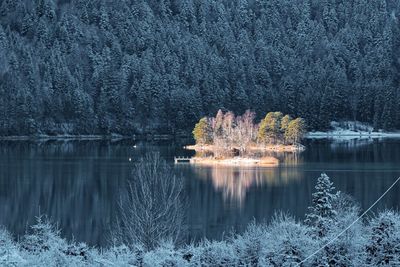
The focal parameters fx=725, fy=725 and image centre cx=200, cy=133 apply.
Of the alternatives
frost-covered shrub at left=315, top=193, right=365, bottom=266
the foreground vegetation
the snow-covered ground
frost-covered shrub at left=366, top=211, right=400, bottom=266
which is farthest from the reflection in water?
the snow-covered ground

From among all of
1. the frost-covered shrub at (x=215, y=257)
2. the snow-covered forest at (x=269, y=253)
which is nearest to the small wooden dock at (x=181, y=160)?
the snow-covered forest at (x=269, y=253)

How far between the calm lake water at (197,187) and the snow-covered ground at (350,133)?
4903cm

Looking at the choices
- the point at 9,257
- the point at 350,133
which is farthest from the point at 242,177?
the point at 350,133

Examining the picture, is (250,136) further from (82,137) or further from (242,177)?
(82,137)

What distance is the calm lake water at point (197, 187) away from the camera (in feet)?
161

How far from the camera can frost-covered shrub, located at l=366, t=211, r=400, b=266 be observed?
21.0 m

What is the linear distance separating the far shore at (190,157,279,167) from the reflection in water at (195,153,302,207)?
71.2 inches

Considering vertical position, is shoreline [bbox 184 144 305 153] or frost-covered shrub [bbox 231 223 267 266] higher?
shoreline [bbox 184 144 305 153]

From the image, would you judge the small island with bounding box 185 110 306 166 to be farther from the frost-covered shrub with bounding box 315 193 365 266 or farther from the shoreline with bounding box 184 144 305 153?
the frost-covered shrub with bounding box 315 193 365 266

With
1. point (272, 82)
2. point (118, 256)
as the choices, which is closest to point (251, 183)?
point (118, 256)

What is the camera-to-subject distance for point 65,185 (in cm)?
6906

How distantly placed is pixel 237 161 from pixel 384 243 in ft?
236

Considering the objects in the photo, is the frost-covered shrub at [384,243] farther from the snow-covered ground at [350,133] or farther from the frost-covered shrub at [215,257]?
the snow-covered ground at [350,133]

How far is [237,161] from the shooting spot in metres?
93.4
